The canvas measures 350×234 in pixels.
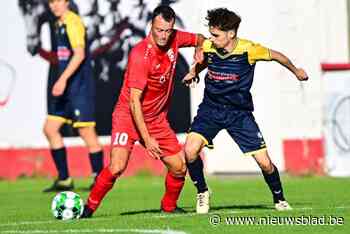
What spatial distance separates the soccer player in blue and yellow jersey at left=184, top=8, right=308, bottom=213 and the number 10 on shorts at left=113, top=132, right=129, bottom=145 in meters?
0.64

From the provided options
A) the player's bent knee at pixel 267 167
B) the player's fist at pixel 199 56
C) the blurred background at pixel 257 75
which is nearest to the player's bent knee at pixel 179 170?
the player's bent knee at pixel 267 167

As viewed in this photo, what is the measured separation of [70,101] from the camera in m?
17.4

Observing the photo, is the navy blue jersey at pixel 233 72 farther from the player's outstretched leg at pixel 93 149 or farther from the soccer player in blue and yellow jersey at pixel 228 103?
the player's outstretched leg at pixel 93 149

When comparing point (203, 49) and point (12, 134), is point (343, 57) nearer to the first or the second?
point (12, 134)

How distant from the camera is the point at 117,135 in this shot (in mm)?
12320

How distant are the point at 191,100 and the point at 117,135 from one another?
Answer: 8634 mm

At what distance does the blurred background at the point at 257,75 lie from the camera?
2052cm

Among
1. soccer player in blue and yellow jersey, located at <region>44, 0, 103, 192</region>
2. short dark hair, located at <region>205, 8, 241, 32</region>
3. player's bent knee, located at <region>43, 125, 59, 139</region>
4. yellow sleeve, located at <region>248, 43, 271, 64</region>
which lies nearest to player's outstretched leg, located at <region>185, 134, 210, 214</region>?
yellow sleeve, located at <region>248, 43, 271, 64</region>

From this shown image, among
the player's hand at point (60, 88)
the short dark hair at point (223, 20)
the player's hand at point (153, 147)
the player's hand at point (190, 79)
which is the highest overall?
the short dark hair at point (223, 20)

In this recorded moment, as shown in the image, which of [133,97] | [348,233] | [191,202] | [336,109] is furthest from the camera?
[336,109]

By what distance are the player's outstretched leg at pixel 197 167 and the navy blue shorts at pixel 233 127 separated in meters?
0.10

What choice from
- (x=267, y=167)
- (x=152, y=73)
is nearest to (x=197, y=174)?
(x=267, y=167)

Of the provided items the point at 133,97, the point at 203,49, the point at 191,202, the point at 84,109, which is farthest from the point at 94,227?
the point at 84,109

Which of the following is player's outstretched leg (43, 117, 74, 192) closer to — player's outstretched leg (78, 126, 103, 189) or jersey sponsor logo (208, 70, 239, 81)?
player's outstretched leg (78, 126, 103, 189)
